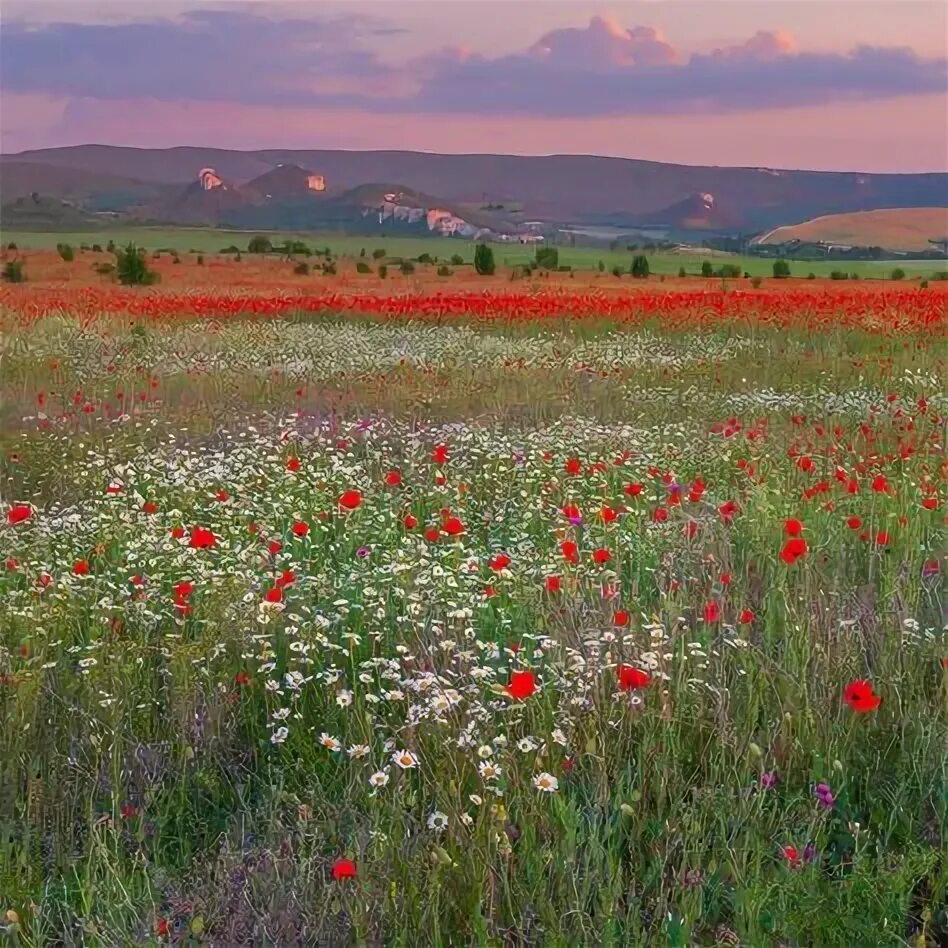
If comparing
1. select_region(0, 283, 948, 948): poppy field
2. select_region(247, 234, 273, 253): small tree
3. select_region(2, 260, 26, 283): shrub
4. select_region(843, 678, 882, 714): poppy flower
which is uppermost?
select_region(247, 234, 273, 253): small tree

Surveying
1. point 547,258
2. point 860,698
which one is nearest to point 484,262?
point 547,258

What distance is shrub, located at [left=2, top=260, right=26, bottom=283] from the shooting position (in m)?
16.4

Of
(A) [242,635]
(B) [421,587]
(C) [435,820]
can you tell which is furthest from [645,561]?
(C) [435,820]

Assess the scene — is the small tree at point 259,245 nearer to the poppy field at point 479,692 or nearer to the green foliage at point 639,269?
the green foliage at point 639,269

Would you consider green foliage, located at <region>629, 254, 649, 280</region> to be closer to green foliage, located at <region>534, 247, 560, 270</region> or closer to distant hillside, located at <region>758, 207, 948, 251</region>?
green foliage, located at <region>534, 247, 560, 270</region>

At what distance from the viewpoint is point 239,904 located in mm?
2365

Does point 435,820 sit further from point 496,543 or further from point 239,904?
point 496,543

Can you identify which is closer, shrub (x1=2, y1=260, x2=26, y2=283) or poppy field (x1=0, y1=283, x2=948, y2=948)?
poppy field (x1=0, y1=283, x2=948, y2=948)

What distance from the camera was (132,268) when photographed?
16844 millimetres

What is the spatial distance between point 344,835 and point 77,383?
6.85m

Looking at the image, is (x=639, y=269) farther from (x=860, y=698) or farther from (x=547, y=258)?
(x=860, y=698)

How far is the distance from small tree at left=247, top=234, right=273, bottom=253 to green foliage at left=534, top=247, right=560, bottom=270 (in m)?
3.88

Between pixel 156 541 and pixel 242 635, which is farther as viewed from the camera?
pixel 156 541

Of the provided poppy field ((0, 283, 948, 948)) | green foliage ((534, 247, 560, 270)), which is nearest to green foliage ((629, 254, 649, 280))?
green foliage ((534, 247, 560, 270))
